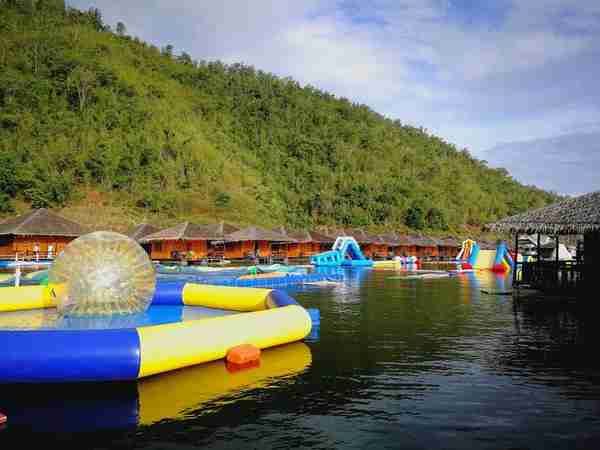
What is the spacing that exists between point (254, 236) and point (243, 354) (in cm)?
3577

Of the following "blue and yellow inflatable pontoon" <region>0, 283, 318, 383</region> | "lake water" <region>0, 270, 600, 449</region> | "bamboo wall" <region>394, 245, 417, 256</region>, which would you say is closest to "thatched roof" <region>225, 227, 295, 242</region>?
"bamboo wall" <region>394, 245, 417, 256</region>

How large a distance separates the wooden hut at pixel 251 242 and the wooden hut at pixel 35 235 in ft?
37.2

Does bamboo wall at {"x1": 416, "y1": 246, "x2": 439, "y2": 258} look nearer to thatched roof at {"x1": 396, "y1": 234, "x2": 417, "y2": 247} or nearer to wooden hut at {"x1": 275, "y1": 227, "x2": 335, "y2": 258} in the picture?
thatched roof at {"x1": 396, "y1": 234, "x2": 417, "y2": 247}

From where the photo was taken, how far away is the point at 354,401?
6703mm

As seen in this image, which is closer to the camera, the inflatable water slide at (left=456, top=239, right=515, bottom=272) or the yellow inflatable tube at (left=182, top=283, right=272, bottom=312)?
the yellow inflatable tube at (left=182, top=283, right=272, bottom=312)

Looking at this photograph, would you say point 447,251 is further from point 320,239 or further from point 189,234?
point 189,234

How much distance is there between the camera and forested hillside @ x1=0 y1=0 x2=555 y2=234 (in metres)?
60.7

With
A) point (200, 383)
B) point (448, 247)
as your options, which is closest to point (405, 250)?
point (448, 247)

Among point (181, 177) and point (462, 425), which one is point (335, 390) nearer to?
point (462, 425)

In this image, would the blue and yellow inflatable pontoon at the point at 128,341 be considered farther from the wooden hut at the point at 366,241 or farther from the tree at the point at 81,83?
the tree at the point at 81,83

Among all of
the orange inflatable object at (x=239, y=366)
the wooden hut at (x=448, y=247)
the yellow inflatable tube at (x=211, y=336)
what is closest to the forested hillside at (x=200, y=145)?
the wooden hut at (x=448, y=247)

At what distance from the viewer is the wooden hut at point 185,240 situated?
42.3 metres

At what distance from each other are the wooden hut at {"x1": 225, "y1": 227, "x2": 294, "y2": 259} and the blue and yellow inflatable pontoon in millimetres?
31952

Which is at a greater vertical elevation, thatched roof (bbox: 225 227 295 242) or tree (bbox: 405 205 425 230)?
tree (bbox: 405 205 425 230)
